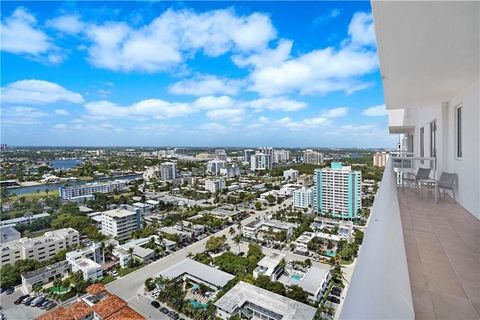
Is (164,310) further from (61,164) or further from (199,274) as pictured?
(61,164)

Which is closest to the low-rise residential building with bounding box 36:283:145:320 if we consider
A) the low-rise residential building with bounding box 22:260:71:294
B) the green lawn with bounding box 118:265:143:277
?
→ the green lawn with bounding box 118:265:143:277

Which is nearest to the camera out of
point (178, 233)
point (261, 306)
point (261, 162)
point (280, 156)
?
point (261, 306)

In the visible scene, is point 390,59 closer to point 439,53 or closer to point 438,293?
point 439,53

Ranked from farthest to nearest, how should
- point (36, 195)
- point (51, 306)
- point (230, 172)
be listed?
1. point (230, 172)
2. point (36, 195)
3. point (51, 306)

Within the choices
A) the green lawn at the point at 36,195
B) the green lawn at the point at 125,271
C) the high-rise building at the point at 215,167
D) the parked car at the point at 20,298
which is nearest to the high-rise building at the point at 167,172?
the high-rise building at the point at 215,167

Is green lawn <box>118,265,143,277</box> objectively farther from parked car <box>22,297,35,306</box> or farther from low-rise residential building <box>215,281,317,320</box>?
low-rise residential building <box>215,281,317,320</box>

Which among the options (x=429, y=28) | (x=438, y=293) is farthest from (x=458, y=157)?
(x=438, y=293)

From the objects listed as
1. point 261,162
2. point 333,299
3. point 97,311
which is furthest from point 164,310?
point 261,162
